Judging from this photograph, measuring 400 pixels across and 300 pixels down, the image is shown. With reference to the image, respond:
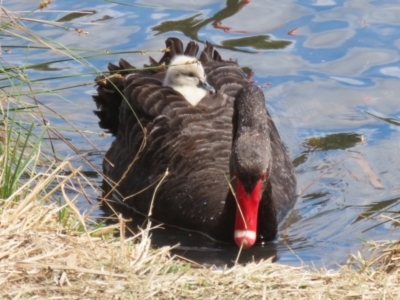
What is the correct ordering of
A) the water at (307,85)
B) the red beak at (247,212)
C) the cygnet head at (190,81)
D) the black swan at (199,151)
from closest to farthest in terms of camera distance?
the red beak at (247,212) → the black swan at (199,151) → the water at (307,85) → the cygnet head at (190,81)

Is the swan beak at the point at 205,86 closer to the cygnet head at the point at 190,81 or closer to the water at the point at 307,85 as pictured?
the cygnet head at the point at 190,81

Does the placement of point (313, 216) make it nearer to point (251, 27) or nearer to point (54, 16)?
point (251, 27)

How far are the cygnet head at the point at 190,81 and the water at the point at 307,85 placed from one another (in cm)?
71

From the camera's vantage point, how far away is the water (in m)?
6.60

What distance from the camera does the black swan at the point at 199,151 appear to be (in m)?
6.14

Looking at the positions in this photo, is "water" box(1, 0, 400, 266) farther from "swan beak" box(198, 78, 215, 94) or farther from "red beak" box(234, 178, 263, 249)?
"swan beak" box(198, 78, 215, 94)


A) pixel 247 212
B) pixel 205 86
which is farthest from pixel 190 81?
pixel 247 212

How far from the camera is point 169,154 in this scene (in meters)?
6.91

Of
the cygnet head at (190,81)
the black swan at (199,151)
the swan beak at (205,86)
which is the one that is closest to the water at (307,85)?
the black swan at (199,151)

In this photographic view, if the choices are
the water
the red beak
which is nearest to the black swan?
the red beak

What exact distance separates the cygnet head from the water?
2.34 ft

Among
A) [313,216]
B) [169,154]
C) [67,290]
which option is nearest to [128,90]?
[169,154]

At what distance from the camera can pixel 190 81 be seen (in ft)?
23.2

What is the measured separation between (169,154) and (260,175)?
1.20 m
